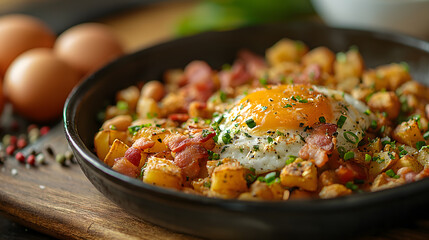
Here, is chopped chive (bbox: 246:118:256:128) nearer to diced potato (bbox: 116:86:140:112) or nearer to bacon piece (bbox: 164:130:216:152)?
bacon piece (bbox: 164:130:216:152)

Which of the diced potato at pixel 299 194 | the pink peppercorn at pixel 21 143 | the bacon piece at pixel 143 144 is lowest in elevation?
the pink peppercorn at pixel 21 143

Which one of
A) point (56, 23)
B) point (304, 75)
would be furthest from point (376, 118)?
point (56, 23)

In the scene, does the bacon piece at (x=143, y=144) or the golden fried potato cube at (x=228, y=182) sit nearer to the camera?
the golden fried potato cube at (x=228, y=182)

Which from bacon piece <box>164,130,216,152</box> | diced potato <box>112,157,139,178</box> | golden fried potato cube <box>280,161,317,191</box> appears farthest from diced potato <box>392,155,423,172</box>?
diced potato <box>112,157,139,178</box>

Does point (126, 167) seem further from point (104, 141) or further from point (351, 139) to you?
point (351, 139)

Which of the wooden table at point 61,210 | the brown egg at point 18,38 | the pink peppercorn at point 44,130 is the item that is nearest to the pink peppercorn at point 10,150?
the wooden table at point 61,210

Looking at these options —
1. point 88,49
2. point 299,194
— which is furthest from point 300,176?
point 88,49

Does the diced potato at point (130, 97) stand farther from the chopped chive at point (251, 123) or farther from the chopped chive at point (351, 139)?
the chopped chive at point (351, 139)

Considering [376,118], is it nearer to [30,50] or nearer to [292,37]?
[292,37]
